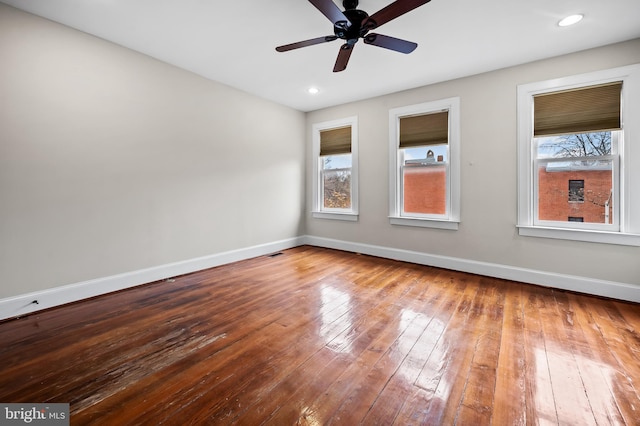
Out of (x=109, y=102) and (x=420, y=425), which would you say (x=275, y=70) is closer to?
(x=109, y=102)

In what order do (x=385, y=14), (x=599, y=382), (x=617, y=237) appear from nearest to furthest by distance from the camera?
(x=599, y=382) < (x=385, y=14) < (x=617, y=237)

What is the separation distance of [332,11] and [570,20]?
228 cm

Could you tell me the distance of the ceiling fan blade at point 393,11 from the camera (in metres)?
1.85

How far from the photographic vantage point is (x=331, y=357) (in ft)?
6.08

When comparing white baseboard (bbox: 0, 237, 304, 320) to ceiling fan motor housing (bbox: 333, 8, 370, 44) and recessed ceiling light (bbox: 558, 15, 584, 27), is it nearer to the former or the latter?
ceiling fan motor housing (bbox: 333, 8, 370, 44)

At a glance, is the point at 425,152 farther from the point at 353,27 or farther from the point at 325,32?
the point at 353,27

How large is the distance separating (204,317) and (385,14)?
2.90 meters

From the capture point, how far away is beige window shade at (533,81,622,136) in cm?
293

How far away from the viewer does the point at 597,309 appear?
262 centimetres

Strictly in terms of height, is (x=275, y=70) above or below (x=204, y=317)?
above

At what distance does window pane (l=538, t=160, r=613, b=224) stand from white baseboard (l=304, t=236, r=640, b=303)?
26.8 inches

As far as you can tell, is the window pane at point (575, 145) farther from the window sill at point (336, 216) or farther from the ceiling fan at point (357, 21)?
the window sill at point (336, 216)

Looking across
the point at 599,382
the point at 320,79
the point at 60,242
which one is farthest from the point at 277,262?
the point at 599,382

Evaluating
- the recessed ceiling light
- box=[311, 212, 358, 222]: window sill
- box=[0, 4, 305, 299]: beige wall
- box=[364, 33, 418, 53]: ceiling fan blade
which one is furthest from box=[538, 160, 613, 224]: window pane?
box=[0, 4, 305, 299]: beige wall
